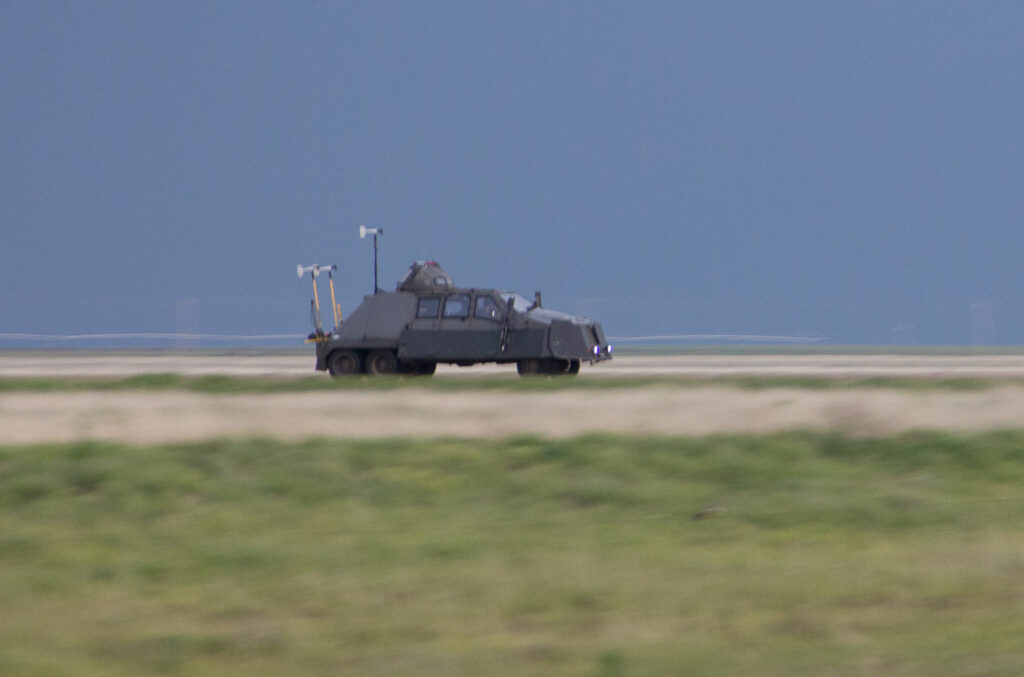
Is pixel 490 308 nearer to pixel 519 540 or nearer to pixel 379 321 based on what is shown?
pixel 379 321

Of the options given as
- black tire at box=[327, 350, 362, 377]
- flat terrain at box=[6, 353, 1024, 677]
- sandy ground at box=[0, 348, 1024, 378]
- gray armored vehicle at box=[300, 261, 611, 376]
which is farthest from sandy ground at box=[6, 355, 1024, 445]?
black tire at box=[327, 350, 362, 377]

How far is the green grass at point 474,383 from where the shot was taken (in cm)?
1688

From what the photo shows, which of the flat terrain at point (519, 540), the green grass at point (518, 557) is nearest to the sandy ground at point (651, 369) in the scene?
the flat terrain at point (519, 540)

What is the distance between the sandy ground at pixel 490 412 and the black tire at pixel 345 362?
554 cm

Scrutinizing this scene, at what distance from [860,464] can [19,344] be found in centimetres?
4008

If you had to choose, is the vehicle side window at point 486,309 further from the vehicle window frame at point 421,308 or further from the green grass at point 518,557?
the green grass at point 518,557

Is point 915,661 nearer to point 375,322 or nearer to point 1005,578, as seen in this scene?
point 1005,578

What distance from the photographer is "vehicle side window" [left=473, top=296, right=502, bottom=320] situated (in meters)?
21.3

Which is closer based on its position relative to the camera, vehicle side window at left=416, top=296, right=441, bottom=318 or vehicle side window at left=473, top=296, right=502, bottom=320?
vehicle side window at left=473, top=296, right=502, bottom=320

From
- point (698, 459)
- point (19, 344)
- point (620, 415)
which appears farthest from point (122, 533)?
point (19, 344)

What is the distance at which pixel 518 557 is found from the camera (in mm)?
6691

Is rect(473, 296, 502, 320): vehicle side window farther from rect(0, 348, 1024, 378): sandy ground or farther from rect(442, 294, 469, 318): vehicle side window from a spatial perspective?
rect(0, 348, 1024, 378): sandy ground

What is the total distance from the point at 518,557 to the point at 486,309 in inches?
583

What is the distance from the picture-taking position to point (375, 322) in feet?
71.7
